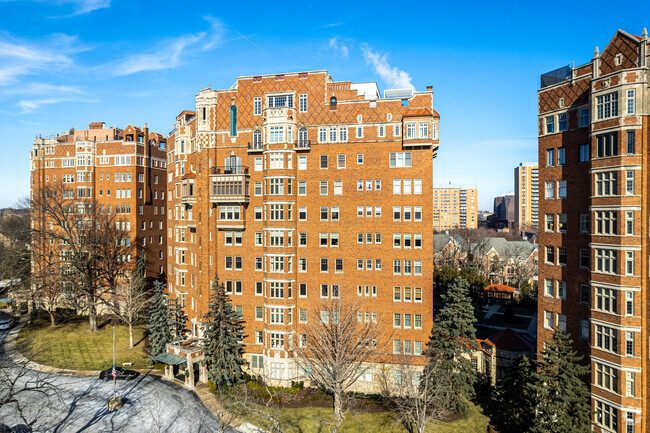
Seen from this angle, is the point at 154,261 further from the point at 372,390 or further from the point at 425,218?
the point at 425,218

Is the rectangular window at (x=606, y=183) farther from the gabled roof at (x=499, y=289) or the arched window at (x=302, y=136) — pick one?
the gabled roof at (x=499, y=289)

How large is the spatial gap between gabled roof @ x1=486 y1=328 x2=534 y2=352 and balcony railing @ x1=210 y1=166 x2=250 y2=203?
110 ft

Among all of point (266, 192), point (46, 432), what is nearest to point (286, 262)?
point (266, 192)

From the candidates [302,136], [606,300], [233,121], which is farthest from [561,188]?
[233,121]

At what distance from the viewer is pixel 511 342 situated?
133 ft

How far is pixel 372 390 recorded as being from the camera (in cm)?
3856

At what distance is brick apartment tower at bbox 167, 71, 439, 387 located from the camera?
38.7m

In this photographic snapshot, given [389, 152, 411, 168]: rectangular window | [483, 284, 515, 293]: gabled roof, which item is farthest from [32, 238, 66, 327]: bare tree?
[483, 284, 515, 293]: gabled roof

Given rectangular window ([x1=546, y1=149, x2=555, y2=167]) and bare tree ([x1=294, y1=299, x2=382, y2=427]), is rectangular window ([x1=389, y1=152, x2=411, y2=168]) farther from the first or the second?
bare tree ([x1=294, y1=299, x2=382, y2=427])

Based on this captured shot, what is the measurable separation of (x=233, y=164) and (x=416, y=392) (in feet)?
102

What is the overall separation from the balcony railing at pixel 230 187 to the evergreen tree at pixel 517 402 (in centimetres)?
3241

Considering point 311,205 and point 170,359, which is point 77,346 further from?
point 311,205

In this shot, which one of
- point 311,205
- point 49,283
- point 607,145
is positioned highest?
point 607,145

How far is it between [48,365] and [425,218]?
4805cm
